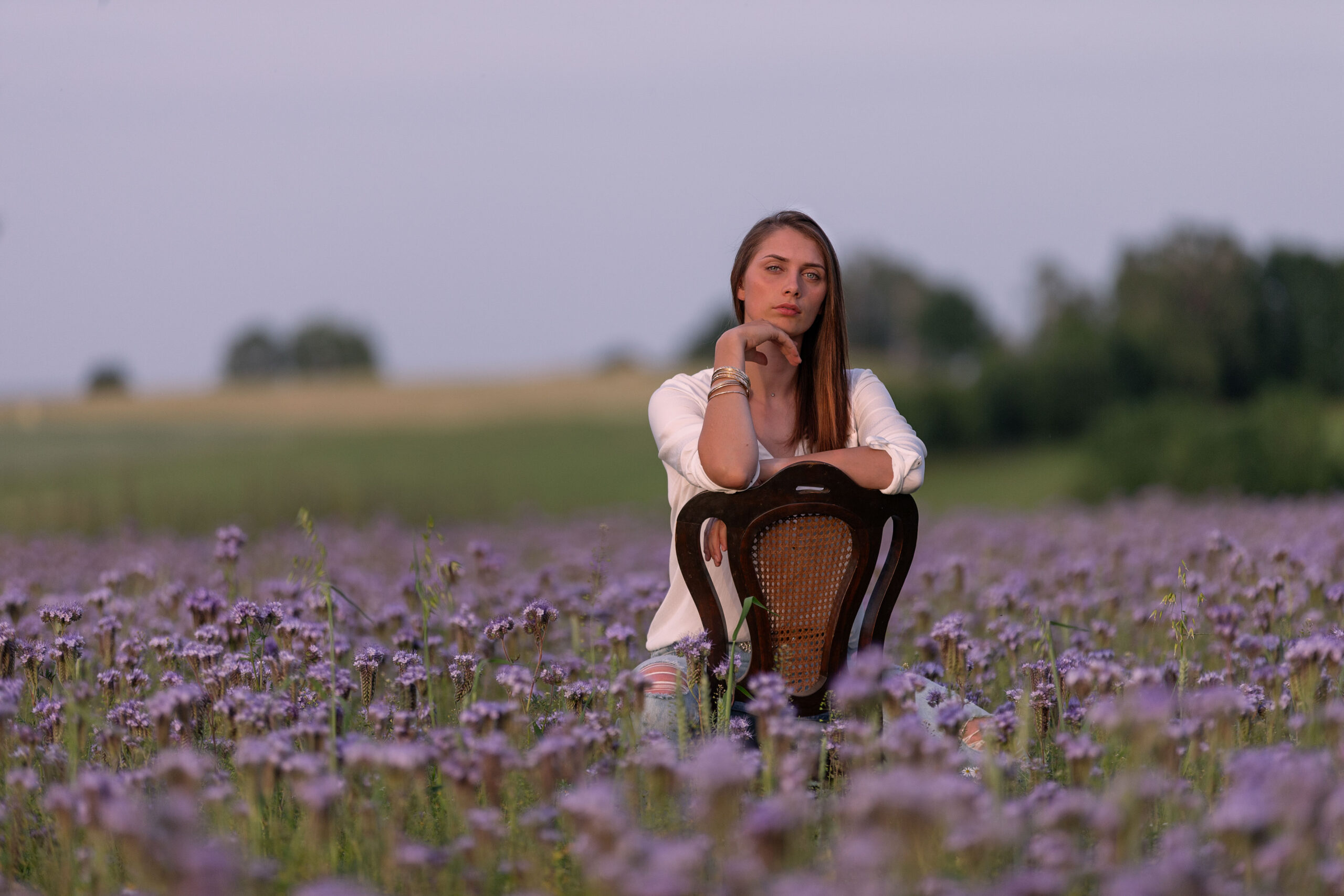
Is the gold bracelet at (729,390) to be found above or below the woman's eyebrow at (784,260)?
below

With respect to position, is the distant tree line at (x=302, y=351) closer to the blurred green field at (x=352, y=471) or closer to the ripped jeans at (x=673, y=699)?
the blurred green field at (x=352, y=471)

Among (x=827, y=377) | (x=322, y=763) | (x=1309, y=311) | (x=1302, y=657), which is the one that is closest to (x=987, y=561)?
(x=827, y=377)

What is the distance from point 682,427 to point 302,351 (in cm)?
10629

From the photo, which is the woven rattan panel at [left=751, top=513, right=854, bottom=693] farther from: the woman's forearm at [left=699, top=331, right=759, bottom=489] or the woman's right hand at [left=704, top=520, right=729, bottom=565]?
the woman's forearm at [left=699, top=331, right=759, bottom=489]

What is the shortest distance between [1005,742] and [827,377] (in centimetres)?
164

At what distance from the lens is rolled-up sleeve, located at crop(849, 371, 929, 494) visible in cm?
399

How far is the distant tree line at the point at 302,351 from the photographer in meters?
103

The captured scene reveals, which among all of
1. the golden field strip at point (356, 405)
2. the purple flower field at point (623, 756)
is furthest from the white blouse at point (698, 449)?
the golden field strip at point (356, 405)

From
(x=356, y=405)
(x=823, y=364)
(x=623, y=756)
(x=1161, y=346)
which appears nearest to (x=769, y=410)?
(x=823, y=364)

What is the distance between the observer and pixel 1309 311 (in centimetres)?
5444

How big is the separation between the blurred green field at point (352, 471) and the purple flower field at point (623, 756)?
11513 mm

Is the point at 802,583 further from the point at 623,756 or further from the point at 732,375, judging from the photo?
the point at 623,756

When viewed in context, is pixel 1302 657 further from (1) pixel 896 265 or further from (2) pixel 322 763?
(1) pixel 896 265

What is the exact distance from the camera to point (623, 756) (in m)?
3.27
